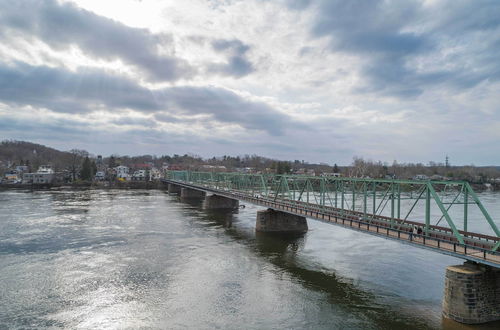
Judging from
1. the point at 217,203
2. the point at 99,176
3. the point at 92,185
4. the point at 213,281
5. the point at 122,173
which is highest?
the point at 122,173

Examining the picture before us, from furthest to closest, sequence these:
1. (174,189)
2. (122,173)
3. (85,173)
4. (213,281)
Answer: (122,173) → (85,173) → (174,189) → (213,281)

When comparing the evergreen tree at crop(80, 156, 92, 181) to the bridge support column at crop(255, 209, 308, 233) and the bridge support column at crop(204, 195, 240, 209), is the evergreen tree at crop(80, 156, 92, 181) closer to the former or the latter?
the bridge support column at crop(204, 195, 240, 209)

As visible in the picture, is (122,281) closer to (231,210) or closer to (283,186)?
(283,186)

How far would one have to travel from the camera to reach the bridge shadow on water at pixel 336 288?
704 inches

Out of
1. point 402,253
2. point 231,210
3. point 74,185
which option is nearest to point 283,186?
point 402,253

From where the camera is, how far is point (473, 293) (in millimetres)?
16969

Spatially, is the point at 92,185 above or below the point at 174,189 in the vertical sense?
below

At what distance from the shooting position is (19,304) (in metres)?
19.8

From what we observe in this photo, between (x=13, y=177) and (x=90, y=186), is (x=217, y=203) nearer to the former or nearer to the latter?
(x=90, y=186)

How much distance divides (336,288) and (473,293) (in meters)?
8.51

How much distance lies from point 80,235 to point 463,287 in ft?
123

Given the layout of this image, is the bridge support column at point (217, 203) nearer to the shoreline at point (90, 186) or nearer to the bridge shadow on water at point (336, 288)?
the bridge shadow on water at point (336, 288)

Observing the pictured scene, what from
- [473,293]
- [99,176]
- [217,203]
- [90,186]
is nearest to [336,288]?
[473,293]

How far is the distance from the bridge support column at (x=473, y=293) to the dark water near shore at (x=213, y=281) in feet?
2.27
